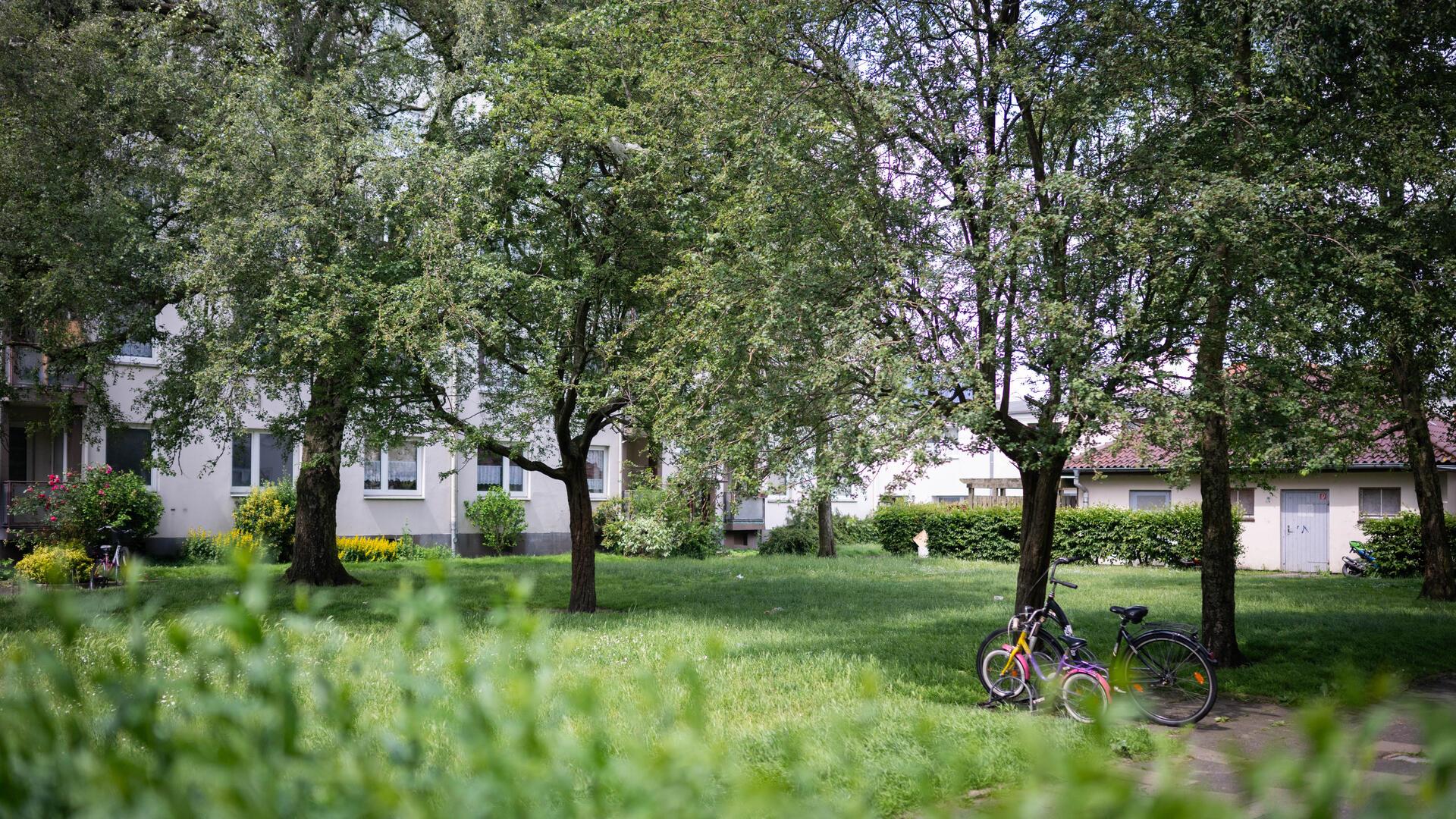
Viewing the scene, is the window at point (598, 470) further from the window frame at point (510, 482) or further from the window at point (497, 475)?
the window at point (497, 475)

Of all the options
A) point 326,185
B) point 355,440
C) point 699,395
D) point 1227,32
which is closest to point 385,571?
point 355,440

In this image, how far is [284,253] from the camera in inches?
503

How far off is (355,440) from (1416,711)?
50.4ft

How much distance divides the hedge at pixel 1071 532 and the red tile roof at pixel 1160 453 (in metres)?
1.78

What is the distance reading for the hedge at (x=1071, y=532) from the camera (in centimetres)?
2953

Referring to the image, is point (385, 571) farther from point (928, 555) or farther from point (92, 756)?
point (92, 756)

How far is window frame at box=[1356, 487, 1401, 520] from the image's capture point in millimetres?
28703

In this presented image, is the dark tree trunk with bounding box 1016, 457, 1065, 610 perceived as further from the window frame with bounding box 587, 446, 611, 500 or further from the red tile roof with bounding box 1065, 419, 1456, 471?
the window frame with bounding box 587, 446, 611, 500

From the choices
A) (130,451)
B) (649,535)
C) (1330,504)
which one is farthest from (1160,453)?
(130,451)

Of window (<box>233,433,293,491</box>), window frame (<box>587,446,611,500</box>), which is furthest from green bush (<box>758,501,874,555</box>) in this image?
window (<box>233,433,293,491</box>)

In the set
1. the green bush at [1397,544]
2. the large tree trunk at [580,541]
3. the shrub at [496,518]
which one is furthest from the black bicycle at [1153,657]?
the green bush at [1397,544]

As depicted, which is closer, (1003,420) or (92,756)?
(92,756)

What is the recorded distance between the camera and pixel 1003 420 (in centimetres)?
1021

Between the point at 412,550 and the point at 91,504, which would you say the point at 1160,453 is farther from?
the point at 91,504
